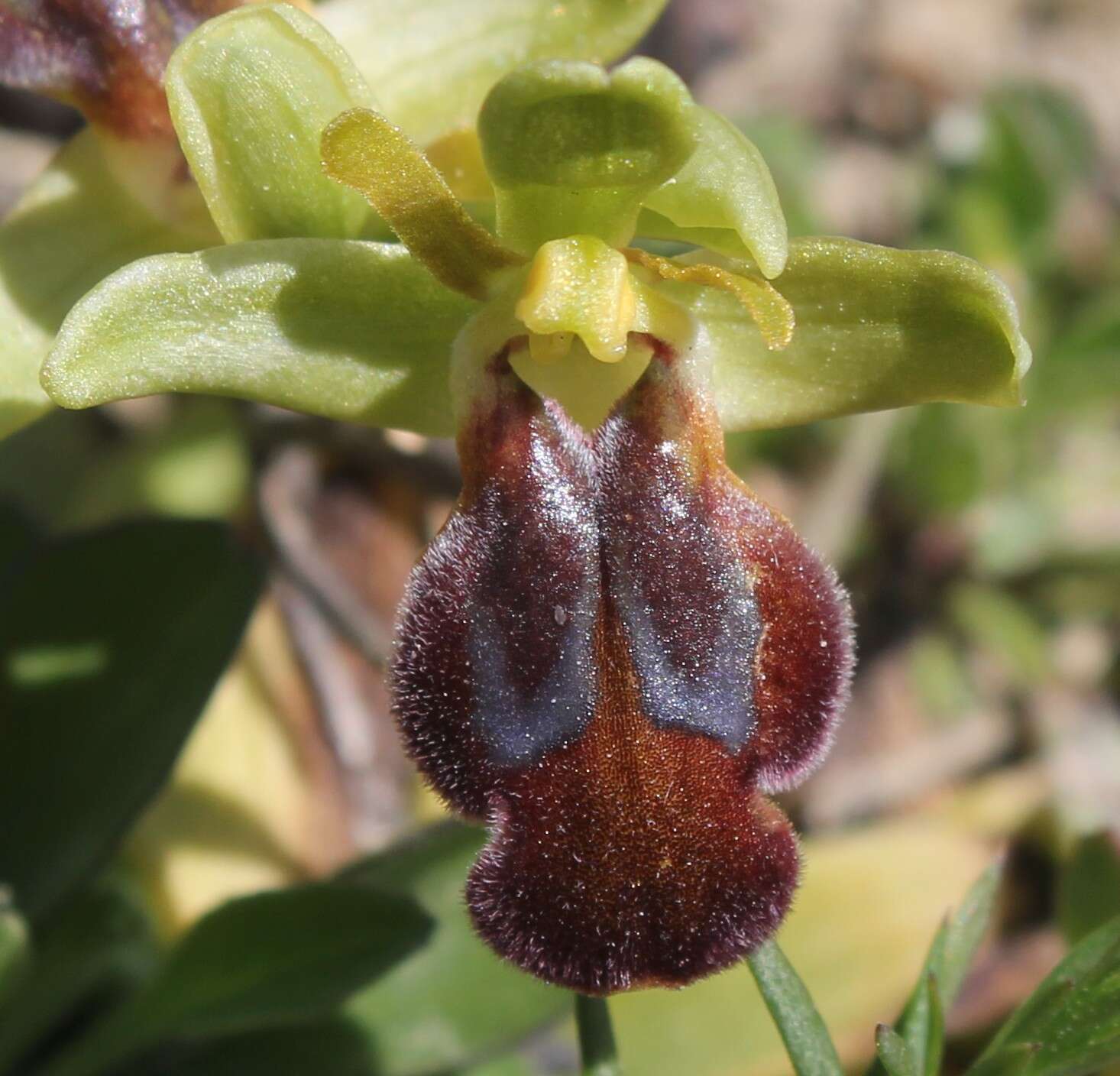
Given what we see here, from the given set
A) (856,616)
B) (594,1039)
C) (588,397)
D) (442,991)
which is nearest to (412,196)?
(588,397)

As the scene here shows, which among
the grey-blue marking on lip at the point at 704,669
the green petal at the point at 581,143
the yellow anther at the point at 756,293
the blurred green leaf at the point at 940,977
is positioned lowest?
the blurred green leaf at the point at 940,977

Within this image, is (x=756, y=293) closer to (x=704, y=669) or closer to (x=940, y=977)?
(x=704, y=669)

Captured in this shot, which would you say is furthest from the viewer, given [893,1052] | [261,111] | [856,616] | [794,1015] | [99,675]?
[856,616]

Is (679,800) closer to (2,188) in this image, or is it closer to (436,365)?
(436,365)

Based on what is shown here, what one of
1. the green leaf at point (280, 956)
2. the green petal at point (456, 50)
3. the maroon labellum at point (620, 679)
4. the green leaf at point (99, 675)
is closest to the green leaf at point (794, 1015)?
the maroon labellum at point (620, 679)

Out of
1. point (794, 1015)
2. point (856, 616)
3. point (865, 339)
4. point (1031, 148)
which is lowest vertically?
point (856, 616)

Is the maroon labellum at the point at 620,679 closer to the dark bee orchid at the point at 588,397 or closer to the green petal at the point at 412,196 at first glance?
the dark bee orchid at the point at 588,397

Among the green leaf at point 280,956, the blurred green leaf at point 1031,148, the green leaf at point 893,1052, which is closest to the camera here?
the green leaf at point 893,1052
